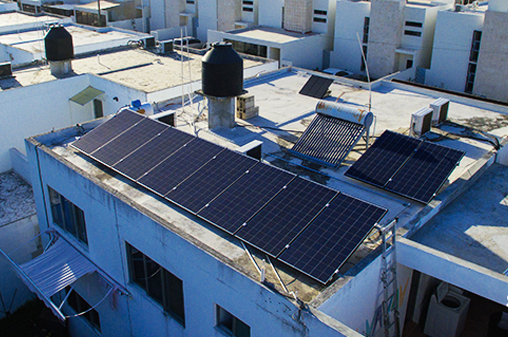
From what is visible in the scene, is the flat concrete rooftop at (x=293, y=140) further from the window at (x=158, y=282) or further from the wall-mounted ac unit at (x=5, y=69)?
the wall-mounted ac unit at (x=5, y=69)

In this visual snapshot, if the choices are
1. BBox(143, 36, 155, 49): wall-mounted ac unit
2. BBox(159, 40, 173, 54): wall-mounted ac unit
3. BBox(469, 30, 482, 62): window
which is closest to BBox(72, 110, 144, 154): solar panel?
BBox(159, 40, 173, 54): wall-mounted ac unit

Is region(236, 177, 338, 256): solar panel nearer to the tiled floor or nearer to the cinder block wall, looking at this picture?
the tiled floor

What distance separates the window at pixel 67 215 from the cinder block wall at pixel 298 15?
3676 cm

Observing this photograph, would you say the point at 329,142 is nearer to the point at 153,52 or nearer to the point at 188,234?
the point at 188,234

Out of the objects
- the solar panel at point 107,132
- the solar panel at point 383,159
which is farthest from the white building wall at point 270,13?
the solar panel at point 383,159

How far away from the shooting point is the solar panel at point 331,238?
405 inches

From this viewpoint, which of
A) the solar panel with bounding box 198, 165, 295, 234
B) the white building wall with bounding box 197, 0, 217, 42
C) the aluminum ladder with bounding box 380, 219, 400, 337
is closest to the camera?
the aluminum ladder with bounding box 380, 219, 400, 337

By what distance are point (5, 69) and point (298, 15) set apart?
1144 inches

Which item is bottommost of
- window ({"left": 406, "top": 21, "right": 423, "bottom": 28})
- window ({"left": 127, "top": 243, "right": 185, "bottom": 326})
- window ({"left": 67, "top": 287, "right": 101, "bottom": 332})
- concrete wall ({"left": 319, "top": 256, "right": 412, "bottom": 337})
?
window ({"left": 67, "top": 287, "right": 101, "bottom": 332})

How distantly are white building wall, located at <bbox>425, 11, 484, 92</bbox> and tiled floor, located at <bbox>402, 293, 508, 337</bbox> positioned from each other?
89.8ft

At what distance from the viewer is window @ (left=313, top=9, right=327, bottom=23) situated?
4793 centimetres

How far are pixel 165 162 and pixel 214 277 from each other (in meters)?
4.63

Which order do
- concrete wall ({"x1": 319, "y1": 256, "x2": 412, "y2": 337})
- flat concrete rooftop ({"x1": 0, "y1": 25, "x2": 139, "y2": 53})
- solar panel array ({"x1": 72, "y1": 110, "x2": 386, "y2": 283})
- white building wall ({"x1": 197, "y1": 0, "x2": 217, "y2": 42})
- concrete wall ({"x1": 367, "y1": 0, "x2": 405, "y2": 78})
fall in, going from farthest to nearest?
white building wall ({"x1": 197, "y1": 0, "x2": 217, "y2": 42})
concrete wall ({"x1": 367, "y1": 0, "x2": 405, "y2": 78})
flat concrete rooftop ({"x1": 0, "y1": 25, "x2": 139, "y2": 53})
solar panel array ({"x1": 72, "y1": 110, "x2": 386, "y2": 283})
concrete wall ({"x1": 319, "y1": 256, "x2": 412, "y2": 337})

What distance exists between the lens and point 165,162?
567 inches
